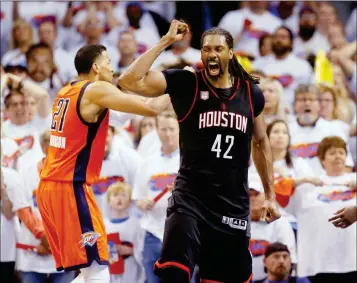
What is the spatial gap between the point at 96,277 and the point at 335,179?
3215mm

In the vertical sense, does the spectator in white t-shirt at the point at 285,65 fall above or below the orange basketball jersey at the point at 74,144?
above

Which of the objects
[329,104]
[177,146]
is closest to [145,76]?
[177,146]

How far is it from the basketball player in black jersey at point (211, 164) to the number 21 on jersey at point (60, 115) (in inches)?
32.0

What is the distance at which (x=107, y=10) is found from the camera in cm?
1454

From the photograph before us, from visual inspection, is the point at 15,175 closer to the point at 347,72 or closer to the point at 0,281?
the point at 0,281

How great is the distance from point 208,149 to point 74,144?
43.4 inches

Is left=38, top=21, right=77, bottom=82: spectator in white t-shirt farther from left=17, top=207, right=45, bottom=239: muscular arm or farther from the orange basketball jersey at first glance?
the orange basketball jersey

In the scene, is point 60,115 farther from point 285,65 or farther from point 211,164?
point 285,65

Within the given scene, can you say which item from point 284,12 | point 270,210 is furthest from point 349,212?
point 284,12

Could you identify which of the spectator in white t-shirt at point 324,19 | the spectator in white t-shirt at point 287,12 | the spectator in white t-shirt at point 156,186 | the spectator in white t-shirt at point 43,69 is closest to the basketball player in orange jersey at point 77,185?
the spectator in white t-shirt at point 156,186

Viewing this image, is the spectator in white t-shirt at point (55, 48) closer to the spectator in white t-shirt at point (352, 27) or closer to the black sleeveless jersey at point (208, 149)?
the spectator in white t-shirt at point (352, 27)

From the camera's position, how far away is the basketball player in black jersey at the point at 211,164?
7.27 meters

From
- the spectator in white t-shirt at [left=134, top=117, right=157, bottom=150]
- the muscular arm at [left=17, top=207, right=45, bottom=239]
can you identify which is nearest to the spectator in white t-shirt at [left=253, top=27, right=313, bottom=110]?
the spectator in white t-shirt at [left=134, top=117, right=157, bottom=150]

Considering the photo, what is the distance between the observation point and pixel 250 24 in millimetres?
14062
